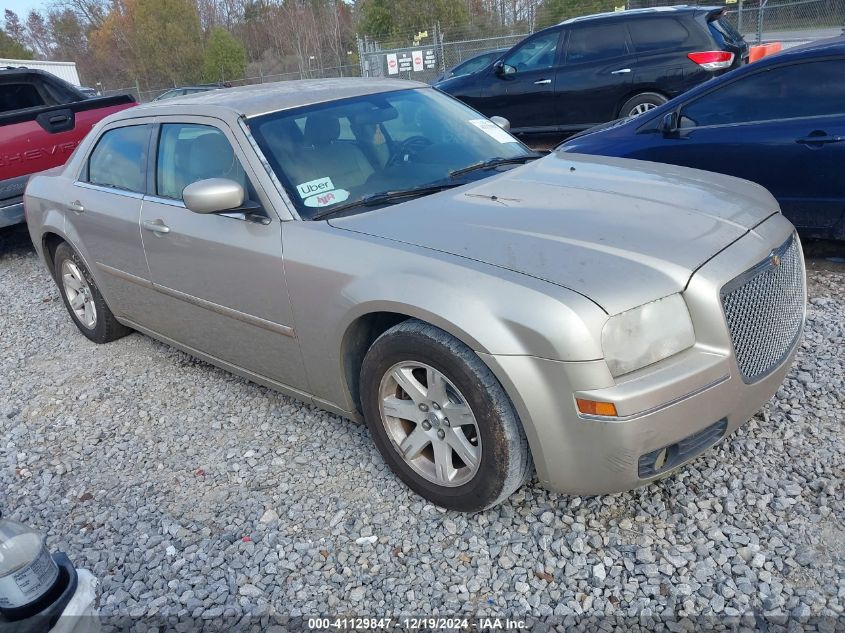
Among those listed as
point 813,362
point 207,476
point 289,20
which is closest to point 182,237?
point 207,476

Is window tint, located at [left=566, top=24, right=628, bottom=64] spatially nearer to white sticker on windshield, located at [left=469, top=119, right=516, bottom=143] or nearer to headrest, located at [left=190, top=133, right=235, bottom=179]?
white sticker on windshield, located at [left=469, top=119, right=516, bottom=143]

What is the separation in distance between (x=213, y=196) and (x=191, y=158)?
0.82m

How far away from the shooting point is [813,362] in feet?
12.3

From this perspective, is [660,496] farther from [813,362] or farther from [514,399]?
[813,362]

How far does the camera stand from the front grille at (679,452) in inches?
96.4

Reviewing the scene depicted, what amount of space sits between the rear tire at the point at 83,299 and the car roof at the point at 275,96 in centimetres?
132

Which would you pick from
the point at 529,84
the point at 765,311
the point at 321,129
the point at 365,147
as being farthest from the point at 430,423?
the point at 529,84

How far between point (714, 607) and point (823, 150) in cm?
365

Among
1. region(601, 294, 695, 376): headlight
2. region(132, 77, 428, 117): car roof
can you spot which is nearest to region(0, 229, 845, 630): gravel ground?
region(601, 294, 695, 376): headlight

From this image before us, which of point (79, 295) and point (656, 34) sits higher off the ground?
point (656, 34)

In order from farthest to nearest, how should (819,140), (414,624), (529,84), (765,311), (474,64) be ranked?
(474,64) → (529,84) → (819,140) → (765,311) → (414,624)

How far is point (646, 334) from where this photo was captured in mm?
2381

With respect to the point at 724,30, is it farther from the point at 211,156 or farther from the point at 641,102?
the point at 211,156

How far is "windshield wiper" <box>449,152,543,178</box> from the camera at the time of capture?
358 centimetres
